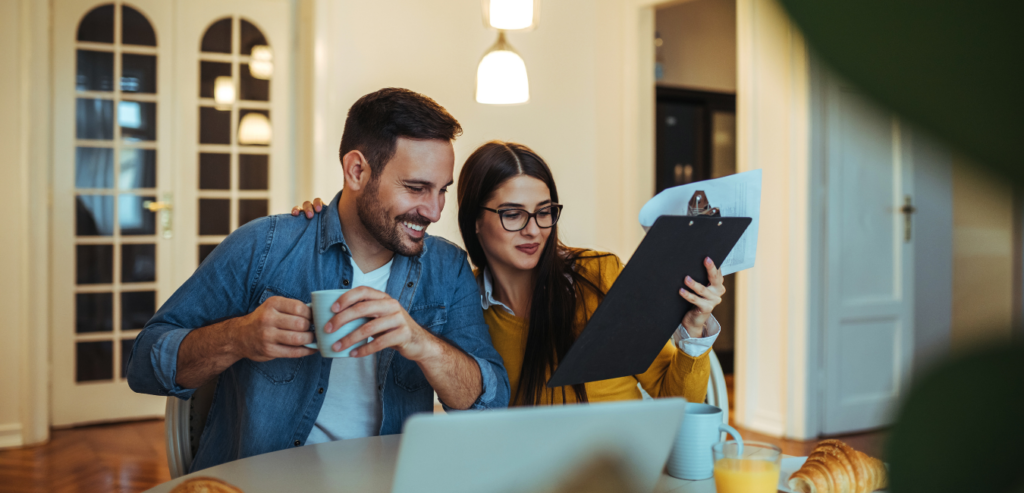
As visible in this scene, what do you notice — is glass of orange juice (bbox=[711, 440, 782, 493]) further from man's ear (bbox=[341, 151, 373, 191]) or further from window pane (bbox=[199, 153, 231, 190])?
window pane (bbox=[199, 153, 231, 190])

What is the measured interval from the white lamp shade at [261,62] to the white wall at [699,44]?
2553 millimetres

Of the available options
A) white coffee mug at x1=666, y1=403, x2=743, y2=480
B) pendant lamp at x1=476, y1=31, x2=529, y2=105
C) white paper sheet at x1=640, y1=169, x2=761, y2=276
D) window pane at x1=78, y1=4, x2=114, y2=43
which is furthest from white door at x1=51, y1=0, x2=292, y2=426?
white coffee mug at x1=666, y1=403, x2=743, y2=480

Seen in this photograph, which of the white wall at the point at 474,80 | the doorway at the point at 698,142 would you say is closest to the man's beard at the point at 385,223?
the white wall at the point at 474,80

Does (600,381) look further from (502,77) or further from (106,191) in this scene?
(106,191)

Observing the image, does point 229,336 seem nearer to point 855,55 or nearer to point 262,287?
point 262,287

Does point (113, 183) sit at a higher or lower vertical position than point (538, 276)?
higher

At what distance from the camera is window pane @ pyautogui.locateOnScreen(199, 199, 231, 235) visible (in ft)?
12.6

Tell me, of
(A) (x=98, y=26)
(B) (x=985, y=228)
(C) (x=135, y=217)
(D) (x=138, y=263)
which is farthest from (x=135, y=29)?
(B) (x=985, y=228)

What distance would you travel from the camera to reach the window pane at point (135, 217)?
3691 mm

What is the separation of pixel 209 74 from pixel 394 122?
2787 mm

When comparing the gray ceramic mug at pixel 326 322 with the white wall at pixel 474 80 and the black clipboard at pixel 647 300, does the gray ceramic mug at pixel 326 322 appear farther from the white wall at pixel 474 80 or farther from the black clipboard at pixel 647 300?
the white wall at pixel 474 80

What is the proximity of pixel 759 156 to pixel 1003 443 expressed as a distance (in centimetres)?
356

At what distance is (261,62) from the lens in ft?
12.9

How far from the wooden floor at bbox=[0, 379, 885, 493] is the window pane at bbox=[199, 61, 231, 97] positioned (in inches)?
69.0
